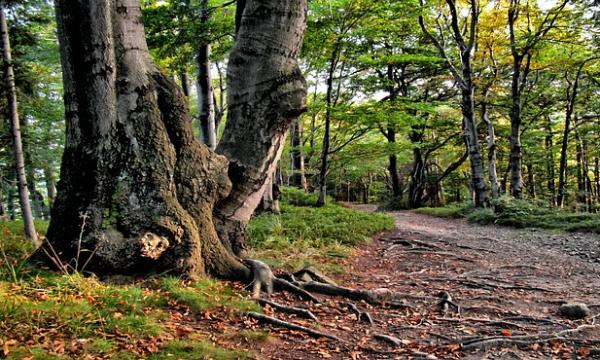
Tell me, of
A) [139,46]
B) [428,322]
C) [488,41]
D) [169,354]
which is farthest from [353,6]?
[169,354]

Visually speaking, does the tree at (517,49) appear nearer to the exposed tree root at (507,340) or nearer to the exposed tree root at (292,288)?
the exposed tree root at (507,340)

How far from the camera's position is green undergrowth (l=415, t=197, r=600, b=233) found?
980 centimetres

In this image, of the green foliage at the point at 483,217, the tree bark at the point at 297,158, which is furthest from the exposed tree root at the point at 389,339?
the tree bark at the point at 297,158

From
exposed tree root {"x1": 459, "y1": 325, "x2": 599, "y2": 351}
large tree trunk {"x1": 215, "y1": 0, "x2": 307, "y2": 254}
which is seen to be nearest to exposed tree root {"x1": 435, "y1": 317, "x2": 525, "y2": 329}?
exposed tree root {"x1": 459, "y1": 325, "x2": 599, "y2": 351}

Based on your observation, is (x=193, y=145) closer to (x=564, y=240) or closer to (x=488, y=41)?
(x=564, y=240)

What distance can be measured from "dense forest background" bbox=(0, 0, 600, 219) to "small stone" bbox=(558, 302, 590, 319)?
687cm

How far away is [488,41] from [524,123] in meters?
6.88

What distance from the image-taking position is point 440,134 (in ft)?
71.1

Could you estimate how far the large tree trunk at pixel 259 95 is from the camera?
4.54 metres

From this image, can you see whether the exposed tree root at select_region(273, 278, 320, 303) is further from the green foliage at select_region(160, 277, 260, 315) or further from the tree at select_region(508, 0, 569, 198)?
the tree at select_region(508, 0, 569, 198)

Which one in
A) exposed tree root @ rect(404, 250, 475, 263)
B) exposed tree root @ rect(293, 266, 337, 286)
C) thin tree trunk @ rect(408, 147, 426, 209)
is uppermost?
thin tree trunk @ rect(408, 147, 426, 209)

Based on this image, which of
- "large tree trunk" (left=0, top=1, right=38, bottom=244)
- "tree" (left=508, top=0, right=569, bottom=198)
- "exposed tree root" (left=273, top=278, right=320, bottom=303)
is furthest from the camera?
"tree" (left=508, top=0, right=569, bottom=198)

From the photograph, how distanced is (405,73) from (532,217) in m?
10.5

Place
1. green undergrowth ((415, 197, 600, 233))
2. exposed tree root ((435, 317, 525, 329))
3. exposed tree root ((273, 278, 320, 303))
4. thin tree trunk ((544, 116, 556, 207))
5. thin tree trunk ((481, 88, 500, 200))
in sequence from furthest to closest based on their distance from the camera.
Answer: thin tree trunk ((544, 116, 556, 207)) → thin tree trunk ((481, 88, 500, 200)) → green undergrowth ((415, 197, 600, 233)) → exposed tree root ((273, 278, 320, 303)) → exposed tree root ((435, 317, 525, 329))
